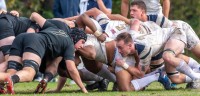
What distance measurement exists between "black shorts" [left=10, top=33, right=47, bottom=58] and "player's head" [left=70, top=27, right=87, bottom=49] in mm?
589

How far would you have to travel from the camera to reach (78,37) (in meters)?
13.3

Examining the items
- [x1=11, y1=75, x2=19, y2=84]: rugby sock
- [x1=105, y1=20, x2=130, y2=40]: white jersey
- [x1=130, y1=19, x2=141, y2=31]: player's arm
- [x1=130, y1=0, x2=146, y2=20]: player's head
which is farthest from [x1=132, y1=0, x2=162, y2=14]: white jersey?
[x1=11, y1=75, x2=19, y2=84]: rugby sock

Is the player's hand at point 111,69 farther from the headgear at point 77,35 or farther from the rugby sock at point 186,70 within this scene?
the rugby sock at point 186,70

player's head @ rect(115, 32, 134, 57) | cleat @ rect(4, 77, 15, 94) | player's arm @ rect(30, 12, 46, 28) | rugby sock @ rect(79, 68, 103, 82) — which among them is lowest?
rugby sock @ rect(79, 68, 103, 82)

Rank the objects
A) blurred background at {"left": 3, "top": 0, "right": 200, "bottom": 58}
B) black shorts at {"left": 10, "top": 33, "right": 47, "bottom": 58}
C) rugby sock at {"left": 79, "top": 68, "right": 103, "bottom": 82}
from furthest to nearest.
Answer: blurred background at {"left": 3, "top": 0, "right": 200, "bottom": 58} → rugby sock at {"left": 79, "top": 68, "right": 103, "bottom": 82} → black shorts at {"left": 10, "top": 33, "right": 47, "bottom": 58}

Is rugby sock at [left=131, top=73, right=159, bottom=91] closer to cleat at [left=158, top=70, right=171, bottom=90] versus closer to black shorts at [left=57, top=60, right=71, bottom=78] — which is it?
cleat at [left=158, top=70, right=171, bottom=90]

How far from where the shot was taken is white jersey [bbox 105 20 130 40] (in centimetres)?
1402

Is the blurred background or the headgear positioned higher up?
the headgear

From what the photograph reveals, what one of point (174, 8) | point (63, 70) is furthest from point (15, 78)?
point (174, 8)

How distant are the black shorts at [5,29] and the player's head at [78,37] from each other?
97 cm

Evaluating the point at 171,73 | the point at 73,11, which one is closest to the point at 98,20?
the point at 171,73

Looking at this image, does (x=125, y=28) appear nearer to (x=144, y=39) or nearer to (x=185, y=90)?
(x=144, y=39)

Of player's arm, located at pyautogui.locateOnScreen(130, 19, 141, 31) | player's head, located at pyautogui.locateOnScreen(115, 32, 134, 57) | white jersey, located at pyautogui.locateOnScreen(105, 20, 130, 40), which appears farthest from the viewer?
white jersey, located at pyautogui.locateOnScreen(105, 20, 130, 40)

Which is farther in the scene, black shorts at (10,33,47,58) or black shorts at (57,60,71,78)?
black shorts at (57,60,71,78)
